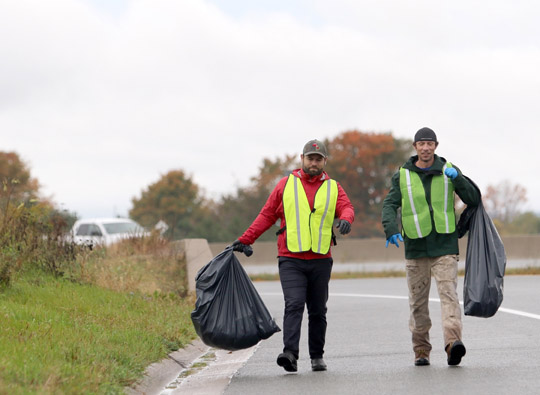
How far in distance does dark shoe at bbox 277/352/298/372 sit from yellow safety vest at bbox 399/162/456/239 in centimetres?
144

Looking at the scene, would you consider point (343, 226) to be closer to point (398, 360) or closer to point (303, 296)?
point (303, 296)

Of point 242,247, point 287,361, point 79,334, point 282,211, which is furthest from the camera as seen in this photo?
point 79,334

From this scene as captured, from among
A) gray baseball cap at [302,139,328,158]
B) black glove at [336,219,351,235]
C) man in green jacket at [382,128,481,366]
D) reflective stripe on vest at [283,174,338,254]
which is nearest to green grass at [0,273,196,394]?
reflective stripe on vest at [283,174,338,254]

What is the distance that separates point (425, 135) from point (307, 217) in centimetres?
122

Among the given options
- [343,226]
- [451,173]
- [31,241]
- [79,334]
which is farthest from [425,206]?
[31,241]

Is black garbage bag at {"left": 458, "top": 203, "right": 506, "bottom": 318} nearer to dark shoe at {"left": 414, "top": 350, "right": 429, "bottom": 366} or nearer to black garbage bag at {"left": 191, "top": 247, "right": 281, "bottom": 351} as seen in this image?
dark shoe at {"left": 414, "top": 350, "right": 429, "bottom": 366}

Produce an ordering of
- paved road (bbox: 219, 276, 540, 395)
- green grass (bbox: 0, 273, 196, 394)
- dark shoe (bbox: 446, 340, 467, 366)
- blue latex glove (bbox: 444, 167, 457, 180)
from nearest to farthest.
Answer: green grass (bbox: 0, 273, 196, 394), paved road (bbox: 219, 276, 540, 395), dark shoe (bbox: 446, 340, 467, 366), blue latex glove (bbox: 444, 167, 457, 180)

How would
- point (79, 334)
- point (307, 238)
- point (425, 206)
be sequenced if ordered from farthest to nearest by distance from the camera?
point (79, 334) < point (425, 206) < point (307, 238)

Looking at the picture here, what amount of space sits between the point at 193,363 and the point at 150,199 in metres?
70.4

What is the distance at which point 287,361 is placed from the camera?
8812 millimetres

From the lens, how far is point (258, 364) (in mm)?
9969

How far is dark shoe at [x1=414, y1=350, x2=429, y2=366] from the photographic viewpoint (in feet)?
29.7

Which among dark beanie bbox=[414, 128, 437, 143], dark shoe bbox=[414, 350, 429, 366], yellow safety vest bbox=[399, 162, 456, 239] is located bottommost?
dark shoe bbox=[414, 350, 429, 366]

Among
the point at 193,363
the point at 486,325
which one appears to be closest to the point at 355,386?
the point at 193,363
